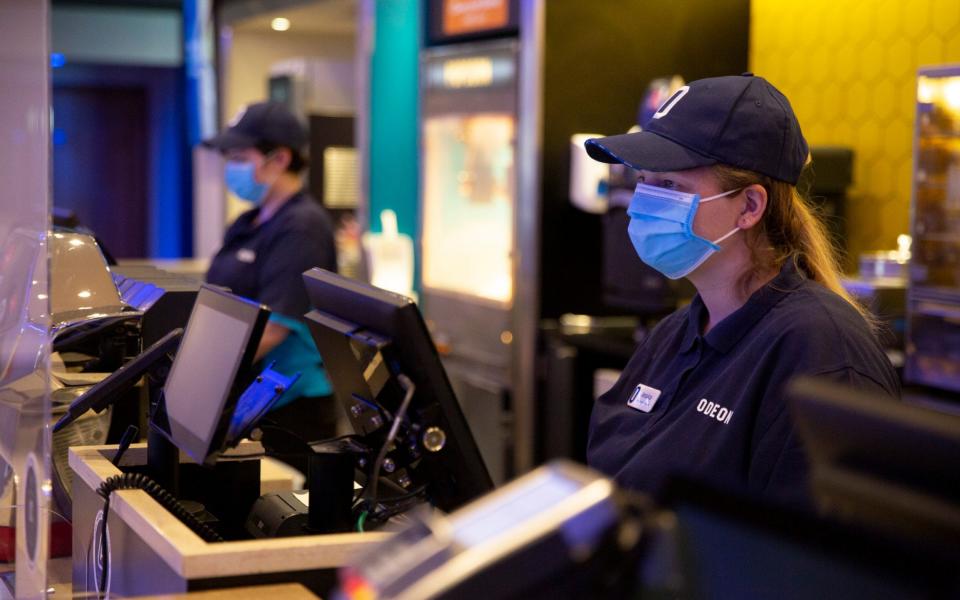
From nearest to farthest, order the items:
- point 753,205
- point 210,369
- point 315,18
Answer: point 210,369 < point 753,205 < point 315,18

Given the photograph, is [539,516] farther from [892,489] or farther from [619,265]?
[619,265]

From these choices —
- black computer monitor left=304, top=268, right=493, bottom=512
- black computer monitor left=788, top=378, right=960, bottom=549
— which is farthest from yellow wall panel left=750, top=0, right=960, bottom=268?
black computer monitor left=788, top=378, right=960, bottom=549

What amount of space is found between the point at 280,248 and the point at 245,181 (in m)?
0.44

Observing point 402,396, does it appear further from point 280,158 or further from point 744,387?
point 280,158

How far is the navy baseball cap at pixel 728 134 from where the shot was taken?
83.9 inches

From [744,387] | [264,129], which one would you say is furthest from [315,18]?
[744,387]

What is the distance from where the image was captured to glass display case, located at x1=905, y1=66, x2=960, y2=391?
404 cm

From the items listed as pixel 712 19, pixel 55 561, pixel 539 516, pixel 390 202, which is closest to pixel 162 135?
pixel 390 202

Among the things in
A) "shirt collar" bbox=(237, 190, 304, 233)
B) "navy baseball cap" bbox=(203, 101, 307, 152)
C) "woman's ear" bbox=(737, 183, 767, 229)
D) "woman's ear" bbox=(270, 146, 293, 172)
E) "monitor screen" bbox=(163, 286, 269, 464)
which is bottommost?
"monitor screen" bbox=(163, 286, 269, 464)

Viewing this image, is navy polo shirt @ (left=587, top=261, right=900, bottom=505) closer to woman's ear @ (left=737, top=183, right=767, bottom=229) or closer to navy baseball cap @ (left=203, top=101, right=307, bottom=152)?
woman's ear @ (left=737, top=183, right=767, bottom=229)

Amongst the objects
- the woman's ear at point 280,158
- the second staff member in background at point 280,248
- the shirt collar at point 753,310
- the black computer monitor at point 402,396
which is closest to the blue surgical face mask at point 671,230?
the shirt collar at point 753,310

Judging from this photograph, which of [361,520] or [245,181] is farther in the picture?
[245,181]

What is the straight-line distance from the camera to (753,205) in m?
2.20

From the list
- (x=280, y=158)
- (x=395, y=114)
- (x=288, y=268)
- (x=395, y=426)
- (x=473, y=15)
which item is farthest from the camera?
(x=395, y=114)
